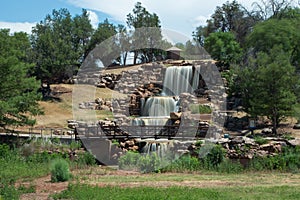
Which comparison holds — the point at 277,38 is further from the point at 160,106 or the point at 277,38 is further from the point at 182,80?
the point at 160,106

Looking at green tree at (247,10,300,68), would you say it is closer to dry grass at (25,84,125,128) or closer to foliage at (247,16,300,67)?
foliage at (247,16,300,67)

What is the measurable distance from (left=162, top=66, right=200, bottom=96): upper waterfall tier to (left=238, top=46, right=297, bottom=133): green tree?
11.4m

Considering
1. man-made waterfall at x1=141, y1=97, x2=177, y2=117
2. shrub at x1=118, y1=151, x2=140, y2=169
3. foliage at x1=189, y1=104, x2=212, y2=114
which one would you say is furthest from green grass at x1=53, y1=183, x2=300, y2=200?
man-made waterfall at x1=141, y1=97, x2=177, y2=117

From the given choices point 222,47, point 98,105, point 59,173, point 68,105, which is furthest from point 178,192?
point 222,47

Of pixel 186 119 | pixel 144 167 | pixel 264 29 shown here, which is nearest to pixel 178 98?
pixel 186 119

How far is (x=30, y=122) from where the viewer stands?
20.7m

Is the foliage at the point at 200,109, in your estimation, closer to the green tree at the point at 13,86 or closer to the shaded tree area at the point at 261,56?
the shaded tree area at the point at 261,56

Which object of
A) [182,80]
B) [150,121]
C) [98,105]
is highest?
[182,80]

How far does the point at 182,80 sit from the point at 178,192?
28.5m

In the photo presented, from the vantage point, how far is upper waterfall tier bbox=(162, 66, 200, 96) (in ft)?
127

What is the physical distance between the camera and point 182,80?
38906mm

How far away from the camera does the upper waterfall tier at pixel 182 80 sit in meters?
38.6

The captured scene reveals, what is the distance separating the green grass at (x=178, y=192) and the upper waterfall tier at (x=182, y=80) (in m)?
26.9

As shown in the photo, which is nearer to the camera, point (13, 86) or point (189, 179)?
point (189, 179)
